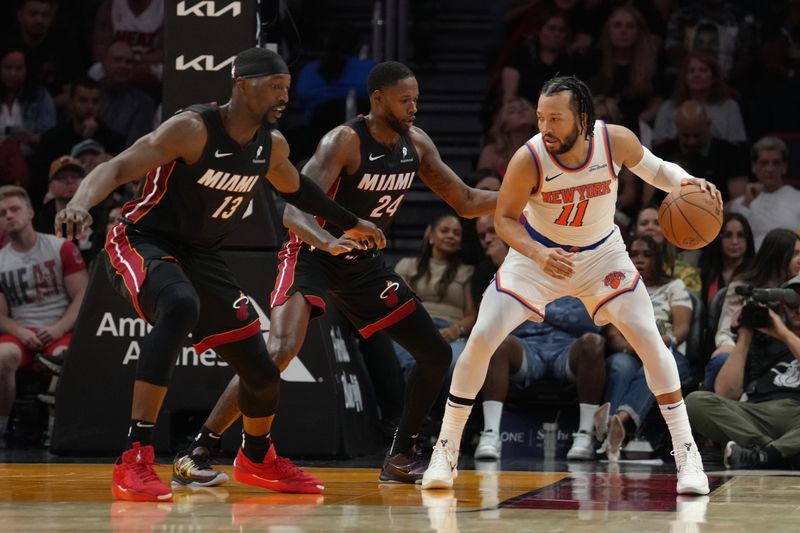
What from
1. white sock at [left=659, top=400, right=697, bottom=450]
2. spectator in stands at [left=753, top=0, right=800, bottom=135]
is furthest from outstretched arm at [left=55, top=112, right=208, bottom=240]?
spectator in stands at [left=753, top=0, right=800, bottom=135]

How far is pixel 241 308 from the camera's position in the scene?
5.81m

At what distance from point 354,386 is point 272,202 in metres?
1.29

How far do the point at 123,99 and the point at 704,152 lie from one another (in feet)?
15.9

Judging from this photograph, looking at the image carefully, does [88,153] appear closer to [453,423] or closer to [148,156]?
[148,156]

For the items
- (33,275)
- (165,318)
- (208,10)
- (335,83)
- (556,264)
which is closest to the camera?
(165,318)

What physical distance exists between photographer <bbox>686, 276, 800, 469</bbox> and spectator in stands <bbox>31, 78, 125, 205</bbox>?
5.43m

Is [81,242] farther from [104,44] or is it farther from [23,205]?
[104,44]

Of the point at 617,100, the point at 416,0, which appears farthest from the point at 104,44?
the point at 617,100

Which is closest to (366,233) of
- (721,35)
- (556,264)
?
(556,264)

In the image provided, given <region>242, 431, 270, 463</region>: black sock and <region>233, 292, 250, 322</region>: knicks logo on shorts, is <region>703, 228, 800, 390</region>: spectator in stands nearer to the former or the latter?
<region>242, 431, 270, 463</region>: black sock

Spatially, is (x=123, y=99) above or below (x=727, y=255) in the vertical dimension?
above

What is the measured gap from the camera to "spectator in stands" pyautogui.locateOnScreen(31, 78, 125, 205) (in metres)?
11.0

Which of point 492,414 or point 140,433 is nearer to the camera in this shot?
point 140,433

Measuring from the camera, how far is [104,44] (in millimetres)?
12188
